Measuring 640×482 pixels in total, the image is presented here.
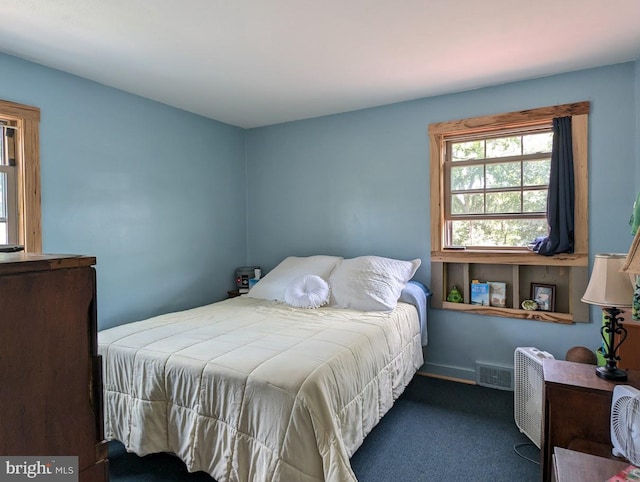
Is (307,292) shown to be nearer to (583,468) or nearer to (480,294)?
(480,294)

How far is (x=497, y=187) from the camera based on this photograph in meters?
3.03

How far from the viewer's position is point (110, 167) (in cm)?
281

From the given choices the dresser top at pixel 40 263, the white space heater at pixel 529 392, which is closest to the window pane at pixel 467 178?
the white space heater at pixel 529 392

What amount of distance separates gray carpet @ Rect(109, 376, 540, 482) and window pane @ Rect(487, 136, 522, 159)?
78.2 inches

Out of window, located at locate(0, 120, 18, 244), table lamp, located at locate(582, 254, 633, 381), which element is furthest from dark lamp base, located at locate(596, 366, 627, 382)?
window, located at locate(0, 120, 18, 244)

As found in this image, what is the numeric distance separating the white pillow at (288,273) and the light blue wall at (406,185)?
35cm

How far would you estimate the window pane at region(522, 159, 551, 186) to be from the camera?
112 inches

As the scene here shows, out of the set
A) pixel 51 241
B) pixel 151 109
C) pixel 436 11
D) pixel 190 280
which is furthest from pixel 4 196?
pixel 436 11

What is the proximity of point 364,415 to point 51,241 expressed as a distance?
93.0 inches

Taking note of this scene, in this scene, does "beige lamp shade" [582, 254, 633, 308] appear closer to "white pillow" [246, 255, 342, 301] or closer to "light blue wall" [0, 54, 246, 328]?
"white pillow" [246, 255, 342, 301]

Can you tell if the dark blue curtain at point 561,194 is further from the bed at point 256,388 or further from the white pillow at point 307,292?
the white pillow at point 307,292

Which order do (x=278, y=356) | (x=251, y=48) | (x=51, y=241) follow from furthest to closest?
(x=51, y=241), (x=251, y=48), (x=278, y=356)

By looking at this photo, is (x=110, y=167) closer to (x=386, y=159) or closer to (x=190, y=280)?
(x=190, y=280)

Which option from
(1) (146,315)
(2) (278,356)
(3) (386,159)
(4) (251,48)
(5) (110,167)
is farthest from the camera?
(3) (386,159)
